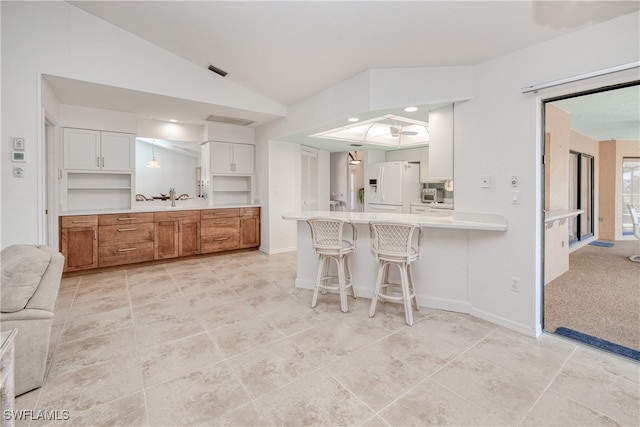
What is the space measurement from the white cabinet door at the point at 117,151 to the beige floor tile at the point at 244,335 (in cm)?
351

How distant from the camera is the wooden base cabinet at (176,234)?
474 cm

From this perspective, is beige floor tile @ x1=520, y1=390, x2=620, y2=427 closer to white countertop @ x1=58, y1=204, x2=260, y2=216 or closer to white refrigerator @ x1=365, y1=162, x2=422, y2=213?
white refrigerator @ x1=365, y1=162, x2=422, y2=213

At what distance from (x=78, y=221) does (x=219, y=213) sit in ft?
6.44

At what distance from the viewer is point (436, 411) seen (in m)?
1.61

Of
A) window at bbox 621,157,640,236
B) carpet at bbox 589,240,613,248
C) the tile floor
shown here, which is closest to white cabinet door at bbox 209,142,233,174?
the tile floor

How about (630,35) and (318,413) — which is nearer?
(318,413)

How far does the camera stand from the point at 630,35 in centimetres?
193

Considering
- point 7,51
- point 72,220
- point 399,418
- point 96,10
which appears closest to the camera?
point 399,418

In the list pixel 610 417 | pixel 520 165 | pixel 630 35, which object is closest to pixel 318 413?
pixel 610 417

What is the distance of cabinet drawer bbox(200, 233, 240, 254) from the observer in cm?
516

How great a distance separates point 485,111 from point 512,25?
27.7 inches

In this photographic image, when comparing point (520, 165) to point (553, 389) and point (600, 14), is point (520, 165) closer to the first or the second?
point (600, 14)

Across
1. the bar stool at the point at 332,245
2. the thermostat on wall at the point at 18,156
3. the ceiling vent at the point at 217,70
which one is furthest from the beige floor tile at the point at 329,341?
the ceiling vent at the point at 217,70

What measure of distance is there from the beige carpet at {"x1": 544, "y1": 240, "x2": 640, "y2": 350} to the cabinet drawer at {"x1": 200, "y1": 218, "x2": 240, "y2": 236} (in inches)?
183
